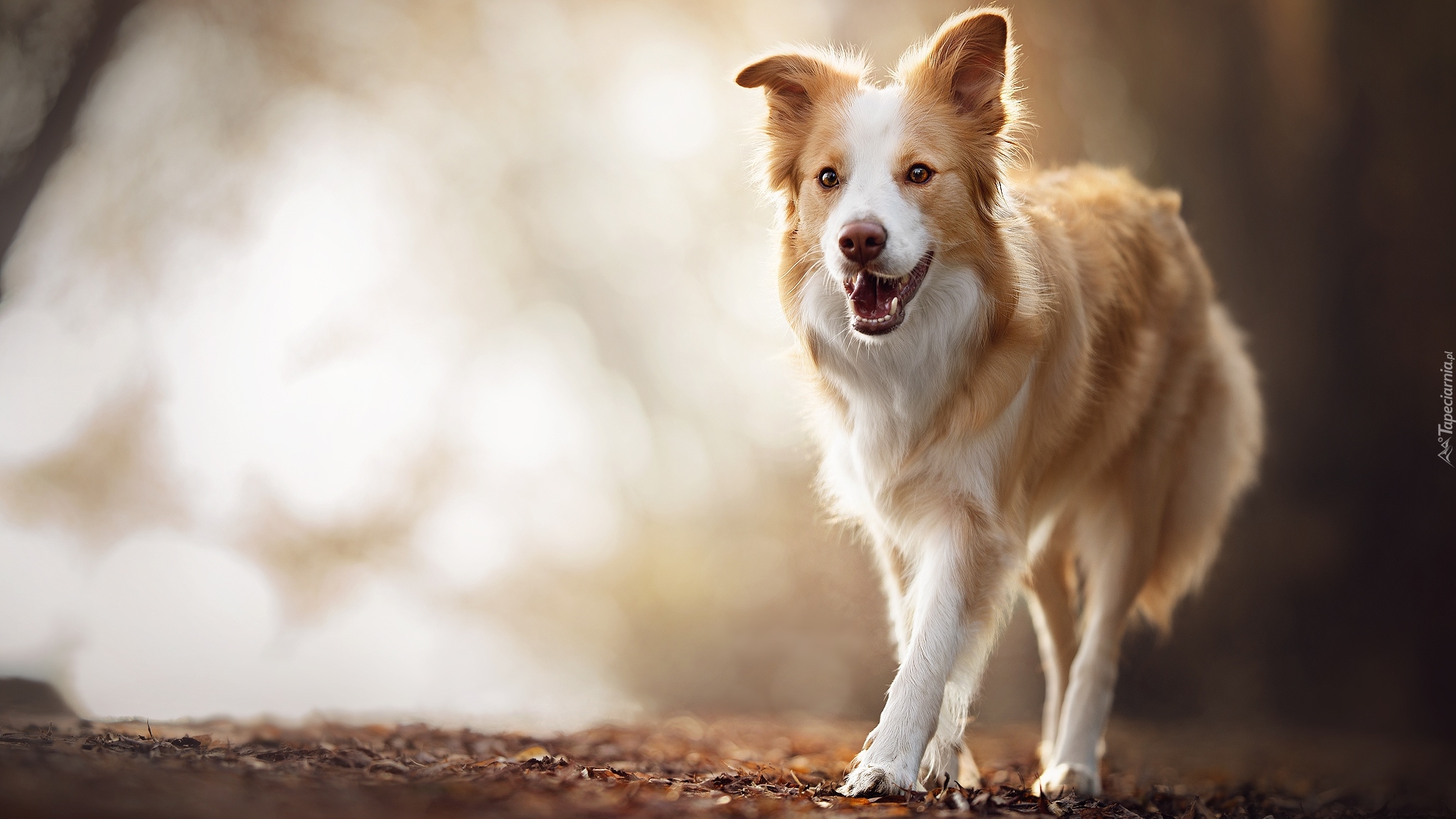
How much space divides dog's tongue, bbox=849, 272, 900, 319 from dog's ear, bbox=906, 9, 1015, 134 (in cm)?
75

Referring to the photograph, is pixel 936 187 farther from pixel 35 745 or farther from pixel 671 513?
pixel 671 513

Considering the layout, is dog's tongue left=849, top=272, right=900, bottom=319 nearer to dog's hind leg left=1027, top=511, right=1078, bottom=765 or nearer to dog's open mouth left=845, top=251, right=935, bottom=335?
dog's open mouth left=845, top=251, right=935, bottom=335

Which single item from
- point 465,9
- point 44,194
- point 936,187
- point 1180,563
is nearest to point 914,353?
point 936,187

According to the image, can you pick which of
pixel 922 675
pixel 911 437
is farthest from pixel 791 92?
pixel 922 675

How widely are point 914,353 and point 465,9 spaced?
23.3ft

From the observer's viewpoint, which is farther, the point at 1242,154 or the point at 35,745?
the point at 1242,154

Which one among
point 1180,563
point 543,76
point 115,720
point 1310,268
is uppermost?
point 543,76

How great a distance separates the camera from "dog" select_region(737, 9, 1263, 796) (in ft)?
9.63

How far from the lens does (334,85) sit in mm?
7754

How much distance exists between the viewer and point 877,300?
293 centimetres

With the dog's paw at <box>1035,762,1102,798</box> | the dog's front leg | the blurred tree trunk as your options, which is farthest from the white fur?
the blurred tree trunk

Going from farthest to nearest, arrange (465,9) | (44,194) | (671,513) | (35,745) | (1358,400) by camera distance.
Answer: (671,513)
(465,9)
(1358,400)
(44,194)
(35,745)

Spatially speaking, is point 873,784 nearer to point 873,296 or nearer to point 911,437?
point 911,437

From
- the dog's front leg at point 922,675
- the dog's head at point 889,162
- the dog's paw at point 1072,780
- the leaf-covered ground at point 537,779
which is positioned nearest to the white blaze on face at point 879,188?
the dog's head at point 889,162
